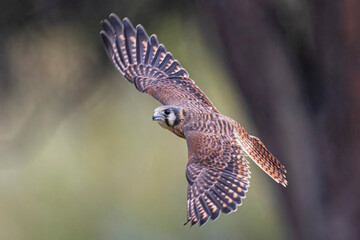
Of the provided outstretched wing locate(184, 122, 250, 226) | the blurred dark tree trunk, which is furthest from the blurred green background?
outstretched wing locate(184, 122, 250, 226)

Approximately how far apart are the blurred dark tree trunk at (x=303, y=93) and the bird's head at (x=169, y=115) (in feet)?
5.58

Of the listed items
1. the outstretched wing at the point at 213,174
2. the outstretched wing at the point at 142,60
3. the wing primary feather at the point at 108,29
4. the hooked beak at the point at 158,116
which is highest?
the wing primary feather at the point at 108,29

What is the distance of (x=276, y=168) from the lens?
4.96 metres

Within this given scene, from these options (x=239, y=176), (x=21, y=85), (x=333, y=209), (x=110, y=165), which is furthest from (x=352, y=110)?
(x=110, y=165)

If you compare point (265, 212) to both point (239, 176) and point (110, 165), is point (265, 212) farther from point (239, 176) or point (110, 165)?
point (239, 176)

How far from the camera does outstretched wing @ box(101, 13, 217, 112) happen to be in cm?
548

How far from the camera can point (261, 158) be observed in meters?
4.87

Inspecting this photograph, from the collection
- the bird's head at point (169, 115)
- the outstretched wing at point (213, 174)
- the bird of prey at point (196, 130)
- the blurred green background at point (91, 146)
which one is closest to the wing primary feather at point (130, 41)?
the bird of prey at point (196, 130)

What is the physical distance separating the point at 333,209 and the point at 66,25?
302 centimetres

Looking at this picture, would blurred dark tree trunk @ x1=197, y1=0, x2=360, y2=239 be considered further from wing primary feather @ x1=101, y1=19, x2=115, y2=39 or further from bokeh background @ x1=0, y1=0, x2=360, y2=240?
wing primary feather @ x1=101, y1=19, x2=115, y2=39

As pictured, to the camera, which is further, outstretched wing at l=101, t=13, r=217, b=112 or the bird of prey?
outstretched wing at l=101, t=13, r=217, b=112

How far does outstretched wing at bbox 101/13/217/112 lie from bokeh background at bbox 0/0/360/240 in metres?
1.07

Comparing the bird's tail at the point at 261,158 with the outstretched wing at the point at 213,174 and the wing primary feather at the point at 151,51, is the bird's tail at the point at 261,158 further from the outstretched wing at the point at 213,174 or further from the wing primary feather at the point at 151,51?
the wing primary feather at the point at 151,51

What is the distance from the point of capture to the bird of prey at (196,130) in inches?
175
